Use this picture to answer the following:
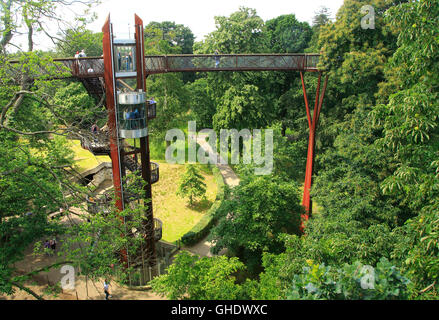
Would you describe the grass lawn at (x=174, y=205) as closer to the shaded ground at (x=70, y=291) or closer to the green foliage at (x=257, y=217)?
the green foliage at (x=257, y=217)

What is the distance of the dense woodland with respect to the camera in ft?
27.0

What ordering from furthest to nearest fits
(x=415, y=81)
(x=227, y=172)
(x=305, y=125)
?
(x=227, y=172), (x=305, y=125), (x=415, y=81)

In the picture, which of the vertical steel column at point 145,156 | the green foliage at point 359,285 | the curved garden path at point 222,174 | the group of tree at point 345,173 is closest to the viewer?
the green foliage at point 359,285

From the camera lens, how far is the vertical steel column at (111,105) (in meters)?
13.5

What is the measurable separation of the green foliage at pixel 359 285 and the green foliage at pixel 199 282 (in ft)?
15.5

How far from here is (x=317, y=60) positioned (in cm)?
1995

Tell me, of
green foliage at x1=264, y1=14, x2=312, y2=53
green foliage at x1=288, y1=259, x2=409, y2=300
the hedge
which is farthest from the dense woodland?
green foliage at x1=264, y1=14, x2=312, y2=53

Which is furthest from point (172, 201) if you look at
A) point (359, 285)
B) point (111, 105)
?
point (359, 285)

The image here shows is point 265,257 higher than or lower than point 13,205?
lower

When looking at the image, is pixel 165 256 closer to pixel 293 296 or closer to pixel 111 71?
pixel 111 71

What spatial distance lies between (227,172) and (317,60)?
12.2m

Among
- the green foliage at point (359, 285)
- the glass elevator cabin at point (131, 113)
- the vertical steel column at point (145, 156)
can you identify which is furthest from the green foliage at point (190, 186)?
the green foliage at point (359, 285)
